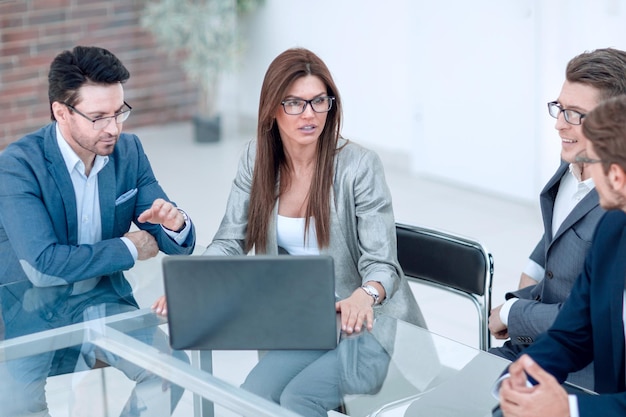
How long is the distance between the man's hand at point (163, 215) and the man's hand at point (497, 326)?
866 mm

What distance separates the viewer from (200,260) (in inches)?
82.2

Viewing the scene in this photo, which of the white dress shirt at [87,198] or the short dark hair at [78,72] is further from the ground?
the short dark hair at [78,72]

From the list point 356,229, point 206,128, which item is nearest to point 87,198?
point 356,229

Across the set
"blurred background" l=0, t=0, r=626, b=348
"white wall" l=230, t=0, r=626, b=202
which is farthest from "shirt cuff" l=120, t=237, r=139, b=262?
"white wall" l=230, t=0, r=626, b=202

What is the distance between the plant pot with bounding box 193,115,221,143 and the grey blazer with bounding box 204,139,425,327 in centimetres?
444

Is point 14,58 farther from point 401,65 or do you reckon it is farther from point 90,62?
point 90,62

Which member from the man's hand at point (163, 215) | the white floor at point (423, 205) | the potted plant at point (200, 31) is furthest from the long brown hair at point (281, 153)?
the potted plant at point (200, 31)

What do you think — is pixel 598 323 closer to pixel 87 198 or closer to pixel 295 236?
pixel 295 236

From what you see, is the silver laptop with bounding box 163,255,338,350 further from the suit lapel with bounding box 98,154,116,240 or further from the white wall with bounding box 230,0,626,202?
the white wall with bounding box 230,0,626,202

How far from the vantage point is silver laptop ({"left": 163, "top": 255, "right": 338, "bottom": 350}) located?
2076mm

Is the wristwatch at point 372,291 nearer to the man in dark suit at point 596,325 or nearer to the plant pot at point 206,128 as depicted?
the man in dark suit at point 596,325

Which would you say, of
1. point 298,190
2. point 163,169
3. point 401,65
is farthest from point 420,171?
point 298,190

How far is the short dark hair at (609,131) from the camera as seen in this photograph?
1803 mm

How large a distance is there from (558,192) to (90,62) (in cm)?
128
